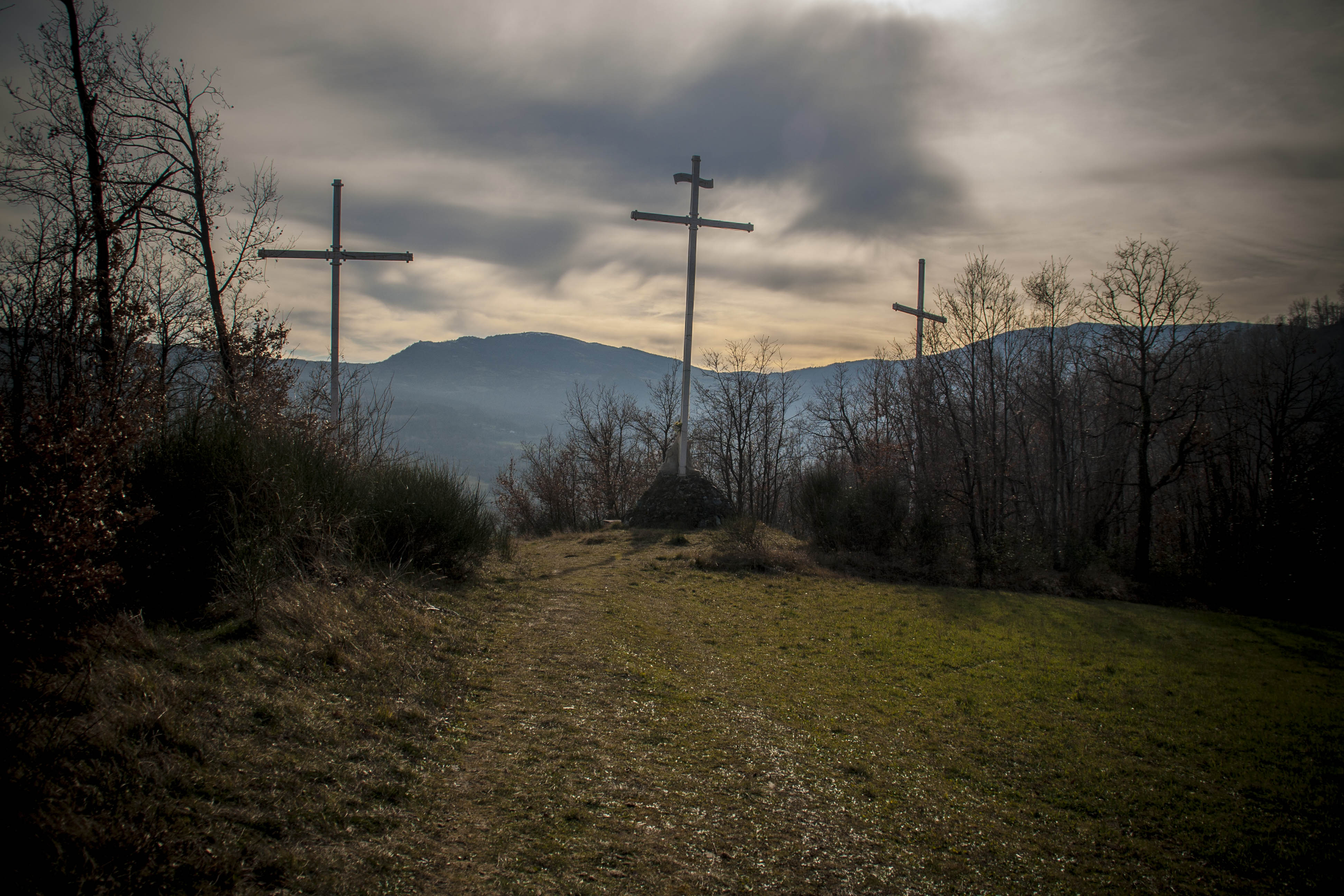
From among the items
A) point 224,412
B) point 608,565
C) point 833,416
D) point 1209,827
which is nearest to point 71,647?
point 224,412

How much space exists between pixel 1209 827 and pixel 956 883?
7.27 feet

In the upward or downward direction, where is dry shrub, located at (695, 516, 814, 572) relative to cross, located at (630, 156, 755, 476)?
downward

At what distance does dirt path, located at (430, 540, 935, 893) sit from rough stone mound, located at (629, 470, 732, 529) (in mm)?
11415

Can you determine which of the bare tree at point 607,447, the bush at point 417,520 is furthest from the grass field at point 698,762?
the bare tree at point 607,447

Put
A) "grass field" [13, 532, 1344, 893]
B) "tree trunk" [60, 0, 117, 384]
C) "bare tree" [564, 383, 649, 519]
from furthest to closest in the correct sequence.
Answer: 1. "bare tree" [564, 383, 649, 519]
2. "tree trunk" [60, 0, 117, 384]
3. "grass field" [13, 532, 1344, 893]

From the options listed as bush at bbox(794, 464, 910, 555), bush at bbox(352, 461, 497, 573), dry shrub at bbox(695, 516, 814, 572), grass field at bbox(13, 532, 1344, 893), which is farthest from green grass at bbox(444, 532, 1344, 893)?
bush at bbox(794, 464, 910, 555)

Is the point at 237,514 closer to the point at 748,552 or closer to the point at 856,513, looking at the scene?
the point at 748,552

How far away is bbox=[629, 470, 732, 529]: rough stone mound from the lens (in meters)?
17.8

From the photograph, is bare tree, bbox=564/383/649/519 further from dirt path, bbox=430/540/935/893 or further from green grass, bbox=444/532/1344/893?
dirt path, bbox=430/540/935/893

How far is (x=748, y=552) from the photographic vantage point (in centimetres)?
1365

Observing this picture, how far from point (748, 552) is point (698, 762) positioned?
9.54 m

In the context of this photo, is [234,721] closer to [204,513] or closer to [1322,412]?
[204,513]

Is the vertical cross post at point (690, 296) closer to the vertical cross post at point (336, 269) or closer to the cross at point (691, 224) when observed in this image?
the cross at point (691, 224)

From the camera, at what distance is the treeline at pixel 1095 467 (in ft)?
49.8
